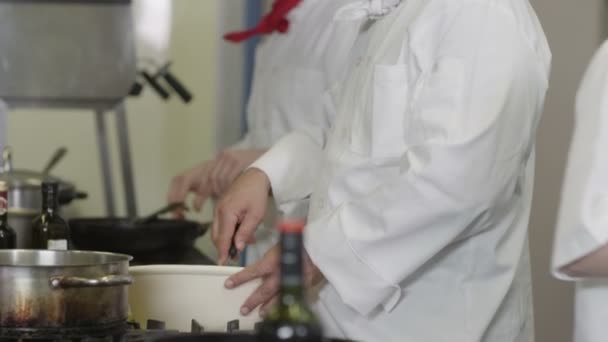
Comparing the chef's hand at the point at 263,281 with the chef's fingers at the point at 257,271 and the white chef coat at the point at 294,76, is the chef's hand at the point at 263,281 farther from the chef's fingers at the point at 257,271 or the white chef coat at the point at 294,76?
the white chef coat at the point at 294,76

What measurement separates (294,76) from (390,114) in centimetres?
111

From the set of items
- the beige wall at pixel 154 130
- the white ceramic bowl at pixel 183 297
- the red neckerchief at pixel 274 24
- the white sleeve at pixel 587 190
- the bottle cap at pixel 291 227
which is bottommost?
the beige wall at pixel 154 130

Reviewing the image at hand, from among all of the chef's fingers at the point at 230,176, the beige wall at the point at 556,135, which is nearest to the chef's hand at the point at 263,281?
the chef's fingers at the point at 230,176

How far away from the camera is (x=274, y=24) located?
2.93 meters

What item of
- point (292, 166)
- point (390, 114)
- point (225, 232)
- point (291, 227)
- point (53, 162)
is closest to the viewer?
point (291, 227)

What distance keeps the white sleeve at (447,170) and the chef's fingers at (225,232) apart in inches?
7.9

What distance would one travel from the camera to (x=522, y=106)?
5.33 feet

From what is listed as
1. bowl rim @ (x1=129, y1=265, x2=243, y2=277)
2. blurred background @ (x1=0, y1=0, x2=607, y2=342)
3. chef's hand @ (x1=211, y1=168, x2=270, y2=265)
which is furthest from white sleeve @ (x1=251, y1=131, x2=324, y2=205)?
blurred background @ (x1=0, y1=0, x2=607, y2=342)

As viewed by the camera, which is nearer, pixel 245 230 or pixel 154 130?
pixel 245 230

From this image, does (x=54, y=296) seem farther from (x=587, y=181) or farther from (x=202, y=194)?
(x=202, y=194)

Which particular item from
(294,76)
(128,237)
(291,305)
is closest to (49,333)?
(291,305)

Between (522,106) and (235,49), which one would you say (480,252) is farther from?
(235,49)

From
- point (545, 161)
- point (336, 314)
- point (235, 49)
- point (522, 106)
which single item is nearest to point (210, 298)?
point (336, 314)

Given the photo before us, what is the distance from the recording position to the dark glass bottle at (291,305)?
0.96 metres
